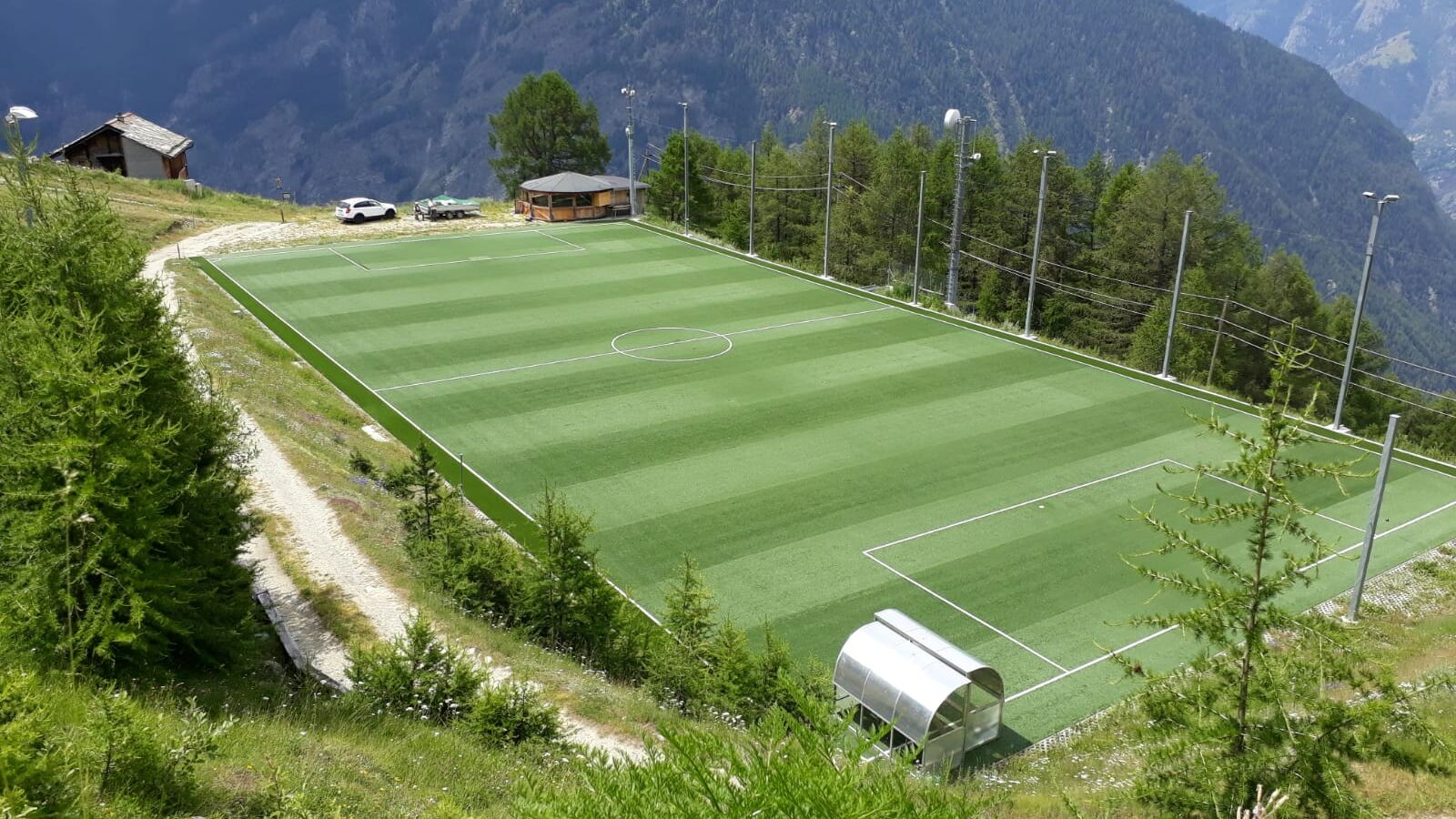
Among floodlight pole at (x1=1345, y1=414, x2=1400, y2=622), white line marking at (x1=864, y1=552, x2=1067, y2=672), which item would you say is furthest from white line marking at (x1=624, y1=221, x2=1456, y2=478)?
white line marking at (x1=864, y1=552, x2=1067, y2=672)

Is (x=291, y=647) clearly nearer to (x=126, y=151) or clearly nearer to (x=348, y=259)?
(x=348, y=259)

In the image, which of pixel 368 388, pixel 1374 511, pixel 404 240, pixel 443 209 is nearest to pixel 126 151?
pixel 443 209

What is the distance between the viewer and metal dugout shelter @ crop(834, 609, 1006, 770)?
15539 millimetres

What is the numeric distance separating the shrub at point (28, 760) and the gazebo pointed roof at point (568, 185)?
59.5 m

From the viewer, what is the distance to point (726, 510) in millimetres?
24984

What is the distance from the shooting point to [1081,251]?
62.7 m

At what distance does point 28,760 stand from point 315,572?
13493 mm

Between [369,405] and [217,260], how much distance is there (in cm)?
2616

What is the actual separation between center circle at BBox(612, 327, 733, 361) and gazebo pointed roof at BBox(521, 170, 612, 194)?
2657 centimetres

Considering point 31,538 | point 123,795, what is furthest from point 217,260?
point 123,795

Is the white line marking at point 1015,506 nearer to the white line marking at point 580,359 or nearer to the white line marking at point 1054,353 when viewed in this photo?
the white line marking at point 1054,353

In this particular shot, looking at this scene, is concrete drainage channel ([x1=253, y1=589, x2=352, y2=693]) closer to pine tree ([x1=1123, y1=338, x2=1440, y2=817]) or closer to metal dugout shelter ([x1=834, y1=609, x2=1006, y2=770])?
metal dugout shelter ([x1=834, y1=609, x2=1006, y2=770])

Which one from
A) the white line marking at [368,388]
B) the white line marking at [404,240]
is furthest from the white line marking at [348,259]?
the white line marking at [368,388]

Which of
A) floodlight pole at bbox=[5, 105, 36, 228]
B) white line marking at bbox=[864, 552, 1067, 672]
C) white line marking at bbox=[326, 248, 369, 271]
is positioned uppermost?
floodlight pole at bbox=[5, 105, 36, 228]
